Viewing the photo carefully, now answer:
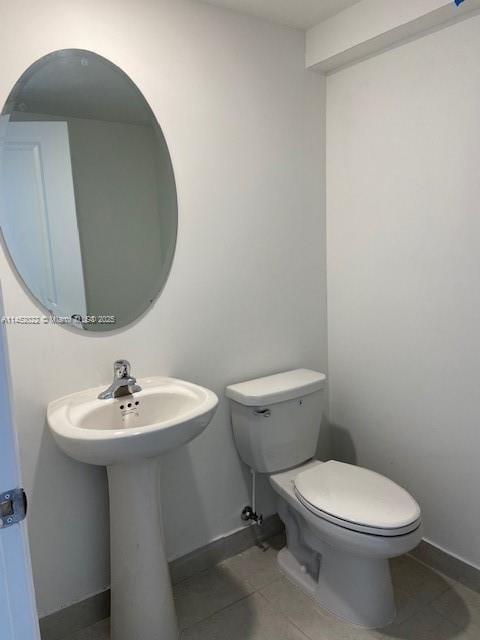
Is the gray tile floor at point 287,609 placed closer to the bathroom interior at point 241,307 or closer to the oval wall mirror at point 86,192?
the bathroom interior at point 241,307

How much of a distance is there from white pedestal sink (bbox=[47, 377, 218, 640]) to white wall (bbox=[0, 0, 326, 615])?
0.49 feet

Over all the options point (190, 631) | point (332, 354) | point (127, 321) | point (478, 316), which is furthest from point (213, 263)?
point (190, 631)

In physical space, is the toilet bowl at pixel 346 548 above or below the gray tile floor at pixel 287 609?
above

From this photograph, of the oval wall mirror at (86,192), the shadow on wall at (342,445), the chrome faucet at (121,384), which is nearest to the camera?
the oval wall mirror at (86,192)

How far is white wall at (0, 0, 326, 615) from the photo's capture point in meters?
1.55

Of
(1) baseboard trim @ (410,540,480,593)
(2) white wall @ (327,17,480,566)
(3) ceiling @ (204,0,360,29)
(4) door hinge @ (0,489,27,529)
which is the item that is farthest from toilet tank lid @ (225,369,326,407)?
(3) ceiling @ (204,0,360,29)

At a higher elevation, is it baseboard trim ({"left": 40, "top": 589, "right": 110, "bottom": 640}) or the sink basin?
the sink basin

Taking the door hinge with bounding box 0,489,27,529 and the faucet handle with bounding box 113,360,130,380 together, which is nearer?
the door hinge with bounding box 0,489,27,529

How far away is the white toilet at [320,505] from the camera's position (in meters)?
1.56

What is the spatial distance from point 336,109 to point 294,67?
253mm

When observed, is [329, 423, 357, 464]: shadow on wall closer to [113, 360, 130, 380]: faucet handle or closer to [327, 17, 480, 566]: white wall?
[327, 17, 480, 566]: white wall

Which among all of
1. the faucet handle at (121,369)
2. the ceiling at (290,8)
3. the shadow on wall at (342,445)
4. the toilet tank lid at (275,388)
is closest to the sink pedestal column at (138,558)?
the faucet handle at (121,369)

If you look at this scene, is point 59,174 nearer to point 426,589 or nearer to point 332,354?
point 332,354

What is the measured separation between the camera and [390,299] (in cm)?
199
